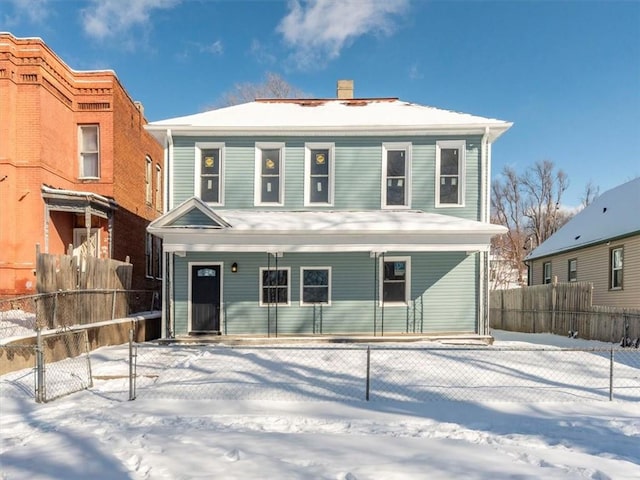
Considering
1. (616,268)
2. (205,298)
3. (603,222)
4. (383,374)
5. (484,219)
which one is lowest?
(383,374)

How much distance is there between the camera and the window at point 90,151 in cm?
1583

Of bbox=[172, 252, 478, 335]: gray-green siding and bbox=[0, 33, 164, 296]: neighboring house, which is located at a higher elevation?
bbox=[0, 33, 164, 296]: neighboring house

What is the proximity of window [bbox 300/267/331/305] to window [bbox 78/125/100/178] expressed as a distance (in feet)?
32.7

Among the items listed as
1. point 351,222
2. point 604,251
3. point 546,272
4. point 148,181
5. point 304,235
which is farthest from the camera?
point 546,272

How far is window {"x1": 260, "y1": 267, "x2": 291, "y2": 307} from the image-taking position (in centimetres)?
1201

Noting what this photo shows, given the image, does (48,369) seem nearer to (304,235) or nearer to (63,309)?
(63,309)

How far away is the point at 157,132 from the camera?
40.6ft

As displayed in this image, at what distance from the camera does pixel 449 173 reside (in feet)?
41.2

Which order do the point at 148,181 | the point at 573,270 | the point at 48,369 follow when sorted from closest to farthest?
the point at 48,369 < the point at 573,270 < the point at 148,181

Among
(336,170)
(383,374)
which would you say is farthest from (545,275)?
(383,374)

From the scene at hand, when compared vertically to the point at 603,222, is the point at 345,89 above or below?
above

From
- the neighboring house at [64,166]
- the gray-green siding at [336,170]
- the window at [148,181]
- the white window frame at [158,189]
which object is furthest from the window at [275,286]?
the white window frame at [158,189]

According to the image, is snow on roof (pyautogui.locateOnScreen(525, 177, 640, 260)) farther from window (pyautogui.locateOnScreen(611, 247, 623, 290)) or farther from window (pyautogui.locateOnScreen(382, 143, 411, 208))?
window (pyautogui.locateOnScreen(382, 143, 411, 208))

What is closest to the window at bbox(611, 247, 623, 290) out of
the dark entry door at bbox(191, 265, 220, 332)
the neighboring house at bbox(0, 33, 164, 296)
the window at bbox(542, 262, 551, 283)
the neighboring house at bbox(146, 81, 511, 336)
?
the window at bbox(542, 262, 551, 283)
